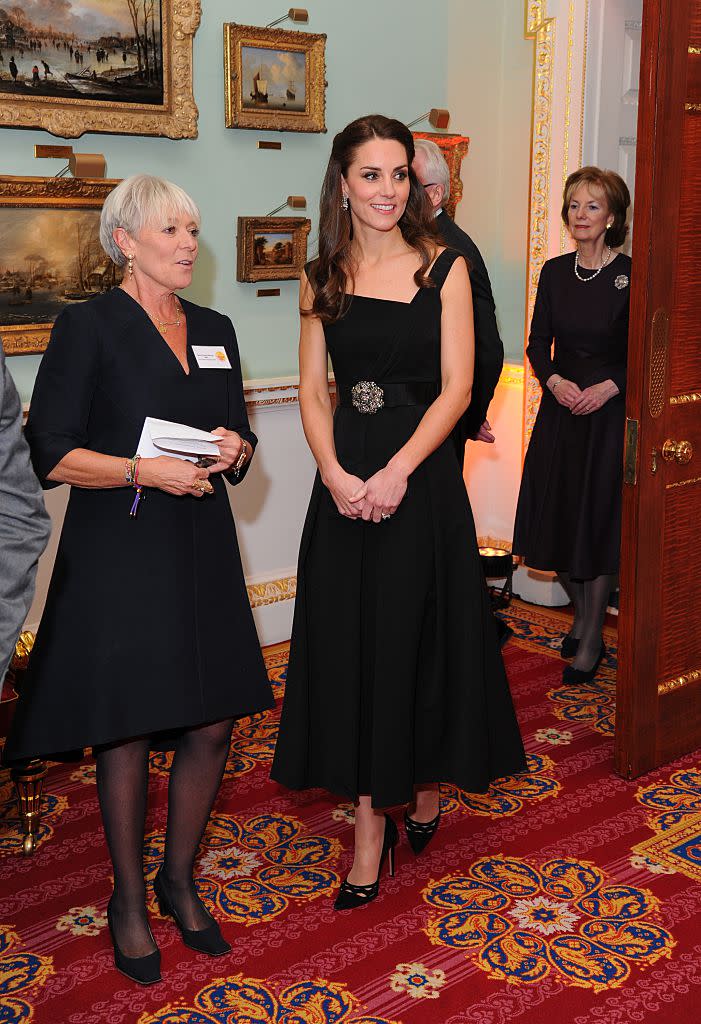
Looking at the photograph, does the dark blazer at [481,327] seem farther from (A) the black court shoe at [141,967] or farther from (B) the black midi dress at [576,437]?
(A) the black court shoe at [141,967]

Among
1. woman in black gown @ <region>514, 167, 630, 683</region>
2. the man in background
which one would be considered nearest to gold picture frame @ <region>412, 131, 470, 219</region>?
woman in black gown @ <region>514, 167, 630, 683</region>

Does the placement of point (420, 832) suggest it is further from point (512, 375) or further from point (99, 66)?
point (512, 375)

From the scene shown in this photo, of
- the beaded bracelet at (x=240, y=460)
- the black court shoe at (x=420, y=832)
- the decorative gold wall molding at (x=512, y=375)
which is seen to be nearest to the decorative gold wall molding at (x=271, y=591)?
the decorative gold wall molding at (x=512, y=375)

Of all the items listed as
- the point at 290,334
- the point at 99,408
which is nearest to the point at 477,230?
the point at 290,334

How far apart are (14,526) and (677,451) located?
2605mm

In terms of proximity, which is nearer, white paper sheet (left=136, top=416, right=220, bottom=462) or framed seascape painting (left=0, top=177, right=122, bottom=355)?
white paper sheet (left=136, top=416, right=220, bottom=462)

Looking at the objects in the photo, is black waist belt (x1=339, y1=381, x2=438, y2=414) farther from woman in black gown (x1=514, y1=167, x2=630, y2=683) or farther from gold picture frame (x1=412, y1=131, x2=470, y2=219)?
gold picture frame (x1=412, y1=131, x2=470, y2=219)

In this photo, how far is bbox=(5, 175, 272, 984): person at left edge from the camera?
2.79 m

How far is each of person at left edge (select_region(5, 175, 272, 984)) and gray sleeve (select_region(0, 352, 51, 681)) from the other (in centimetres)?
64

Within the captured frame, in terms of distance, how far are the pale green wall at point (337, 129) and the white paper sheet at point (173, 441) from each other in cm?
197

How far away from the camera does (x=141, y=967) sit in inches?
116

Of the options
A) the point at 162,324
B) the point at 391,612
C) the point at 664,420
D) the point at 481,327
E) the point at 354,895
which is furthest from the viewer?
the point at 481,327

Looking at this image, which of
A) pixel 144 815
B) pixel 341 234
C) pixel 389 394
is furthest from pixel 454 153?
pixel 144 815

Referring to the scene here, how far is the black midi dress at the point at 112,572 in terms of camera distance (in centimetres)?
279
